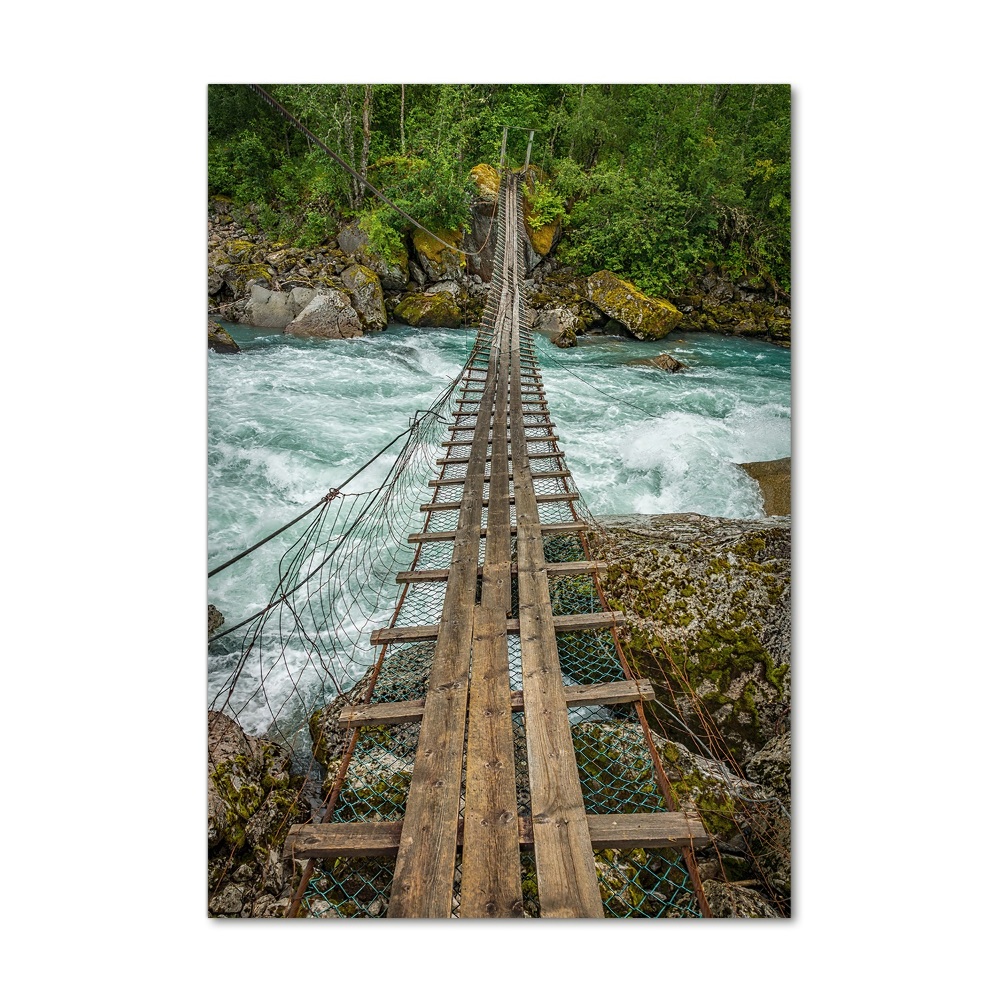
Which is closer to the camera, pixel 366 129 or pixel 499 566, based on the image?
pixel 499 566

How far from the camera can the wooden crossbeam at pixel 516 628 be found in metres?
1.73

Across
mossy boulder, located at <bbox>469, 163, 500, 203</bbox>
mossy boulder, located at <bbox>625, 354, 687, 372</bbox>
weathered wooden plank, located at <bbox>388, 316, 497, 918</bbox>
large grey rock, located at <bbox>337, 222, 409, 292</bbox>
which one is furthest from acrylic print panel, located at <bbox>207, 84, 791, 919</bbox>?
mossy boulder, located at <bbox>469, 163, 500, 203</bbox>

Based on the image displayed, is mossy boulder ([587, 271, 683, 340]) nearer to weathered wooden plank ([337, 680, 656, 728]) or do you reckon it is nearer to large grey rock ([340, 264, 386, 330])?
large grey rock ([340, 264, 386, 330])

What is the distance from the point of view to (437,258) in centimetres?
790

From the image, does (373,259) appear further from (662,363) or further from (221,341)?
(221,341)

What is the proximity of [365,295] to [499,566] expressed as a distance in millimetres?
5570

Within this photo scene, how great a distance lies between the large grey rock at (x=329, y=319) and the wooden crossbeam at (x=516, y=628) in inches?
182

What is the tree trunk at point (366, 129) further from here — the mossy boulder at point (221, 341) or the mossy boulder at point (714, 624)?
the mossy boulder at point (714, 624)

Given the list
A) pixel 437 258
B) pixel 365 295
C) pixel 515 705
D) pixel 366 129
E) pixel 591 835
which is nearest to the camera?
pixel 591 835

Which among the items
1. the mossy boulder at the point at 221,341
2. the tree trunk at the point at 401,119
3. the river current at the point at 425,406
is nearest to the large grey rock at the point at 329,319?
the river current at the point at 425,406

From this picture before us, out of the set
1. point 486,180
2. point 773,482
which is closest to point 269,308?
point 773,482

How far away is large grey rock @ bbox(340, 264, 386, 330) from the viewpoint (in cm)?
657
